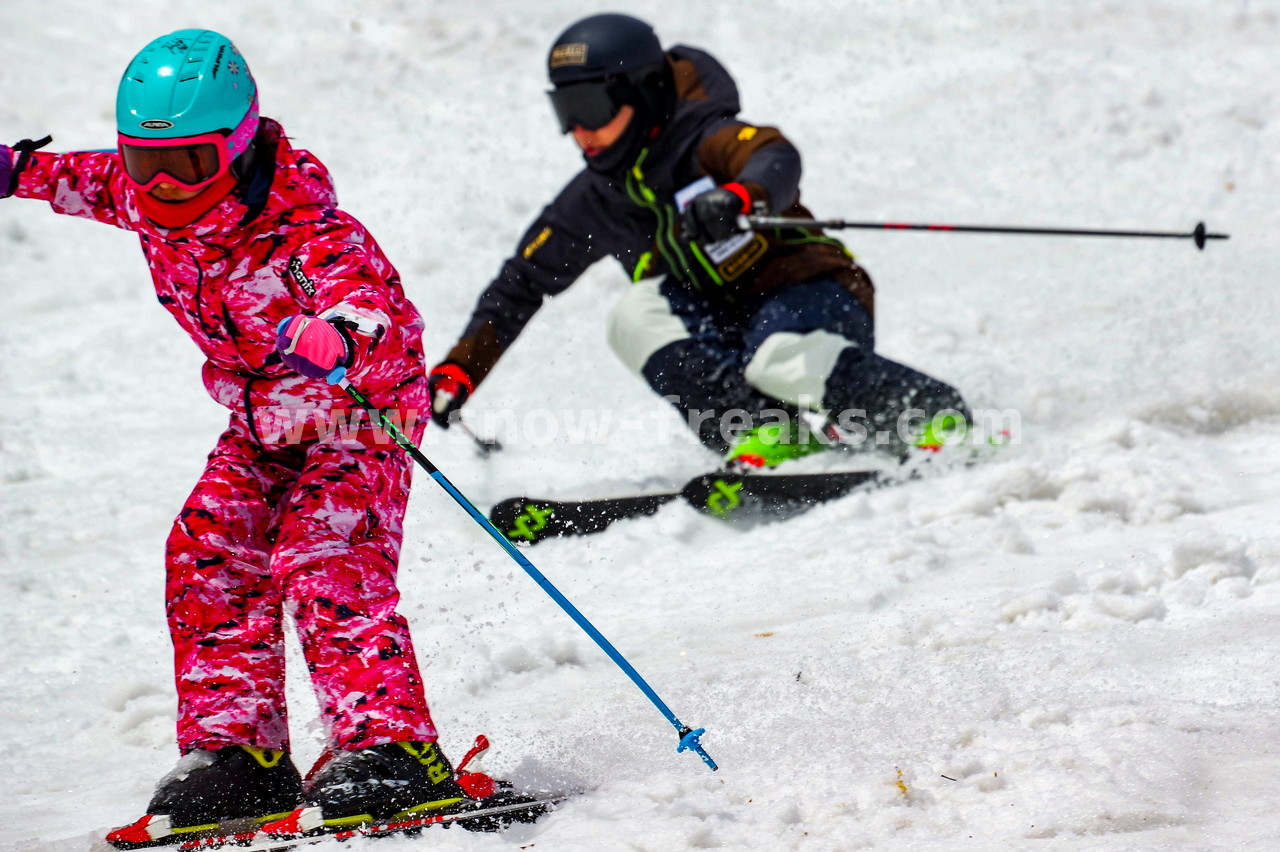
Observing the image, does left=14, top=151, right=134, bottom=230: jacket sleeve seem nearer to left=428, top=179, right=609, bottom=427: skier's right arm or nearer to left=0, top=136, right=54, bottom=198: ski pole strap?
left=0, top=136, right=54, bottom=198: ski pole strap

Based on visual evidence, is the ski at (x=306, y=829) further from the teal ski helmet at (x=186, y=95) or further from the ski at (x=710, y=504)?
the ski at (x=710, y=504)

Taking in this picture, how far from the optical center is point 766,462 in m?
4.86

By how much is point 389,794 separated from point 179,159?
4.69 feet

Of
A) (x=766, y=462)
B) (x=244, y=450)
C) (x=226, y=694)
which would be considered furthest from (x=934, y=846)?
(x=766, y=462)

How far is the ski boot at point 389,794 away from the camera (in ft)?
7.88

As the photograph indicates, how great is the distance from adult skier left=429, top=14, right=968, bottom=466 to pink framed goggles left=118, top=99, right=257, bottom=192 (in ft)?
6.59

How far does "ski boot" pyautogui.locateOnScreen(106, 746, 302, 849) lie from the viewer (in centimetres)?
243

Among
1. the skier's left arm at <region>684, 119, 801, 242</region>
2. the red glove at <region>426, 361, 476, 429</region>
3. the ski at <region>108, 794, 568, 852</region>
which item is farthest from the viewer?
the red glove at <region>426, 361, 476, 429</region>

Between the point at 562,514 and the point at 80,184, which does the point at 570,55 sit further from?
the point at 80,184

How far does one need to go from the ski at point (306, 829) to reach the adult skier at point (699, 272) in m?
2.38

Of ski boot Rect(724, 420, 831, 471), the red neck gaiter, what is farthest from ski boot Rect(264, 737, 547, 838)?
ski boot Rect(724, 420, 831, 471)

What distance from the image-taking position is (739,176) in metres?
4.72

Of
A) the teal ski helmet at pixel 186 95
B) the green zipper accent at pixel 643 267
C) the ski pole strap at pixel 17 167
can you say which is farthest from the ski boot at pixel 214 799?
the green zipper accent at pixel 643 267

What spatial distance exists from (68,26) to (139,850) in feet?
31.6
